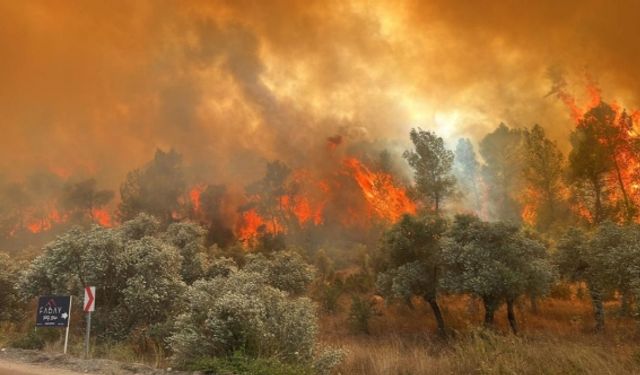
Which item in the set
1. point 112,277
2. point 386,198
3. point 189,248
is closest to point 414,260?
point 189,248

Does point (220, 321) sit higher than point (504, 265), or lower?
lower

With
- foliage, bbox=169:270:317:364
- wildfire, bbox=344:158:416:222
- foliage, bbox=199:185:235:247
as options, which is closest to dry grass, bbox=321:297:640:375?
foliage, bbox=169:270:317:364

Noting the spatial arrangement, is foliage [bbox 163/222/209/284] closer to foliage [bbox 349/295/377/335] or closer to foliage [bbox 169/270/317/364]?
foliage [bbox 349/295/377/335]

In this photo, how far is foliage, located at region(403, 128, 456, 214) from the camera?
60250 mm

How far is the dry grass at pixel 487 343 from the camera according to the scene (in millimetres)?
12562

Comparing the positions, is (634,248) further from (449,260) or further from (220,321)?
(220,321)

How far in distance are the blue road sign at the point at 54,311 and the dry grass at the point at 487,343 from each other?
37.2 ft

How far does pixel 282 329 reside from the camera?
Result: 1484cm

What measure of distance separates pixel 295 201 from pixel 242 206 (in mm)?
13525

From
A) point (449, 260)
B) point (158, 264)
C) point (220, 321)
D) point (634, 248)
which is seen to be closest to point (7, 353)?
point (158, 264)

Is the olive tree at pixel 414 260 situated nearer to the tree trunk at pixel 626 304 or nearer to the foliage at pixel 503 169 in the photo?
the tree trunk at pixel 626 304

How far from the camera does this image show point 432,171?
61.3m

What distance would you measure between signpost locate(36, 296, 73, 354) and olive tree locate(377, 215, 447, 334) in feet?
75.4

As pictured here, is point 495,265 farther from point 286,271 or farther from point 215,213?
point 215,213
